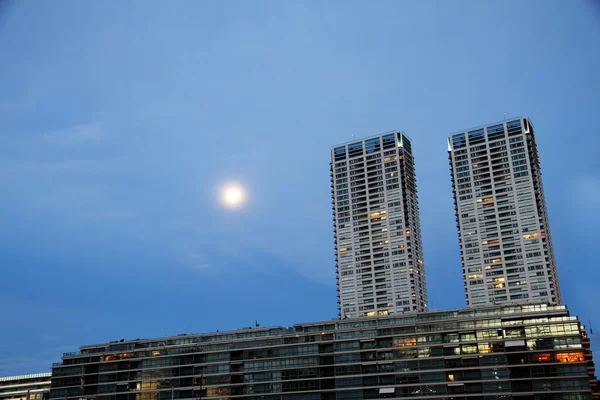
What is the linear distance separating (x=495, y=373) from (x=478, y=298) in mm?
78393

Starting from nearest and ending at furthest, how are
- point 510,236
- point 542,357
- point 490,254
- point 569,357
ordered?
point 569,357 → point 542,357 → point 510,236 → point 490,254

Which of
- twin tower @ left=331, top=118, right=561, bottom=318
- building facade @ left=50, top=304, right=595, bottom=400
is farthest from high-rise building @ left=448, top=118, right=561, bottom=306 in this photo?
building facade @ left=50, top=304, right=595, bottom=400

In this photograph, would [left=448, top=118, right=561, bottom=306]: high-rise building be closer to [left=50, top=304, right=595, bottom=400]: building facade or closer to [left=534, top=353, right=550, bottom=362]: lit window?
[left=50, top=304, right=595, bottom=400]: building facade

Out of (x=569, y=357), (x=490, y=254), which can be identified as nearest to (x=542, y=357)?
(x=569, y=357)

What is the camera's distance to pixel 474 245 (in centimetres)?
19500

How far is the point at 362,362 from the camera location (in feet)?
415

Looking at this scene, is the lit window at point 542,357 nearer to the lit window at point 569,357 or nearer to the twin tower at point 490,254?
the lit window at point 569,357

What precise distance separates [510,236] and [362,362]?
280ft

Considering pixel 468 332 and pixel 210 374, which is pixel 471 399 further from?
pixel 210 374

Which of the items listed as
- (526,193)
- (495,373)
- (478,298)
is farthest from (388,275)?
(495,373)

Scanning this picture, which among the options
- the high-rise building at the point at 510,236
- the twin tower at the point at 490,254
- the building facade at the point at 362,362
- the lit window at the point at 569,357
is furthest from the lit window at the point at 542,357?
the twin tower at the point at 490,254

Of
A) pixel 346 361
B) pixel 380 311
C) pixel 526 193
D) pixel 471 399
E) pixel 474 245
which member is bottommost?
pixel 471 399

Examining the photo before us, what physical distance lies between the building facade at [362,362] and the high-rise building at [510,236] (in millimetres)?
42597

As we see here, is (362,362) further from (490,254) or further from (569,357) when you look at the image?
(490,254)
